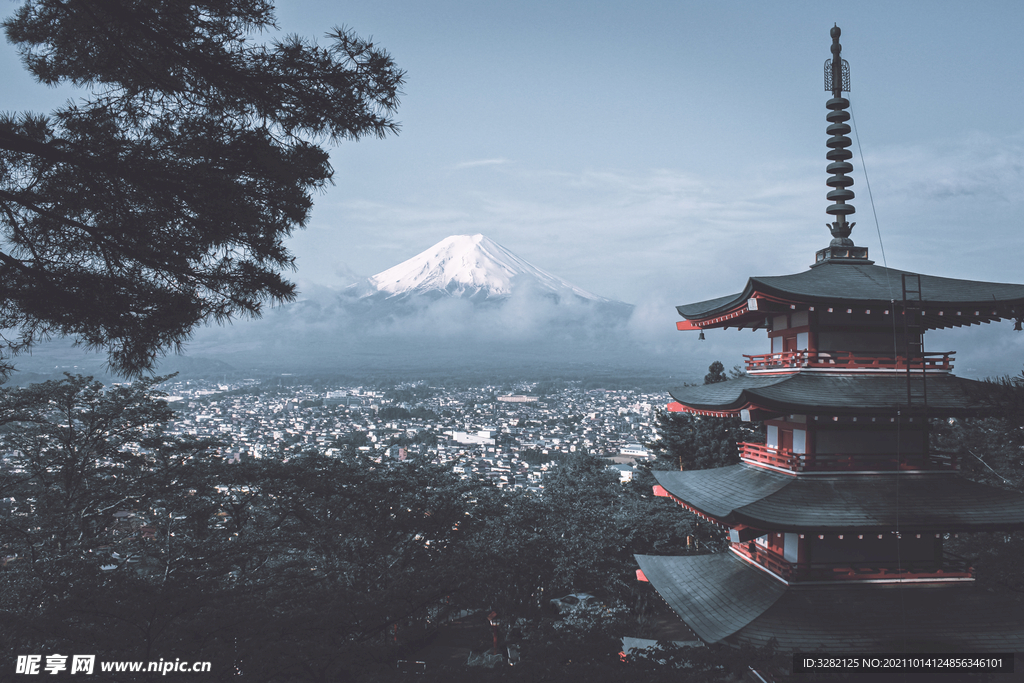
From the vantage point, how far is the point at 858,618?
7.58 meters

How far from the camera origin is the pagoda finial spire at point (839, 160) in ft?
30.9

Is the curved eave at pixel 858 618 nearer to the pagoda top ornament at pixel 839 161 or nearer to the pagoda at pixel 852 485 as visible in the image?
the pagoda at pixel 852 485

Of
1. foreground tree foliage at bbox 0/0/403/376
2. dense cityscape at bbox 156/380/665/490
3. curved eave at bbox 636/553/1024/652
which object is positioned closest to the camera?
foreground tree foliage at bbox 0/0/403/376

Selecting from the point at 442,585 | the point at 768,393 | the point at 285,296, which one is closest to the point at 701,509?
the point at 768,393

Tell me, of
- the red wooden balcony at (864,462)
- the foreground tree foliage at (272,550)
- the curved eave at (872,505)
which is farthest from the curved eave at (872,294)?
the foreground tree foliage at (272,550)

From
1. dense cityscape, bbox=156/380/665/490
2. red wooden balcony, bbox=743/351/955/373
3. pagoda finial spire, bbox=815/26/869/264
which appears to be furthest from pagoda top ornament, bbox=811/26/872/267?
dense cityscape, bbox=156/380/665/490

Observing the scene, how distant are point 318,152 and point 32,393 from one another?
458 inches

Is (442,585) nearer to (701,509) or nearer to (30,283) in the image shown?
(701,509)

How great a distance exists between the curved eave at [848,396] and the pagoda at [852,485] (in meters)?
0.02

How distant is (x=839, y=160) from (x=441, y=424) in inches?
2187

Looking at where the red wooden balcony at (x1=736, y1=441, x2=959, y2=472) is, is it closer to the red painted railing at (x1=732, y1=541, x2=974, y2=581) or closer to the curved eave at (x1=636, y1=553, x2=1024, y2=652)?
the red painted railing at (x1=732, y1=541, x2=974, y2=581)

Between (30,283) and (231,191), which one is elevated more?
(231,191)

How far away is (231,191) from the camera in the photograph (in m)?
4.04

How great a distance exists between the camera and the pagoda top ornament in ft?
30.9
